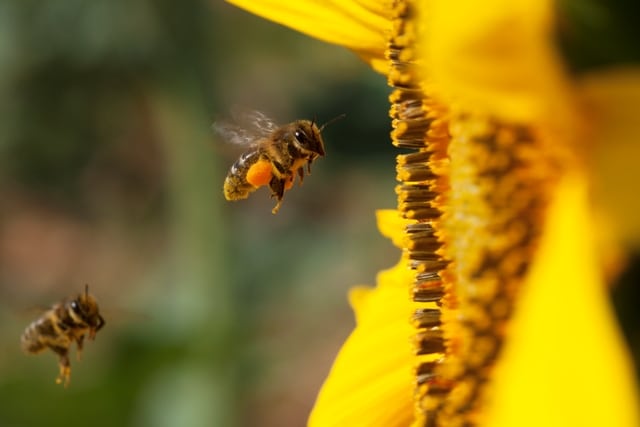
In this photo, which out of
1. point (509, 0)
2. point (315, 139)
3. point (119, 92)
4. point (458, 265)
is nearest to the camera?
point (509, 0)

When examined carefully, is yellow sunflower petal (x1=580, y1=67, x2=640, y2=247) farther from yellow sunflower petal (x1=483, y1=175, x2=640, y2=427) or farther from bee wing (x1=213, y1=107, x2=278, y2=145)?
bee wing (x1=213, y1=107, x2=278, y2=145)

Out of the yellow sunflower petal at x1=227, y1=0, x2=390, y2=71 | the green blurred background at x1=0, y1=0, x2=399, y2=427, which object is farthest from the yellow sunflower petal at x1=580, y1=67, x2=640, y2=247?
the green blurred background at x1=0, y1=0, x2=399, y2=427

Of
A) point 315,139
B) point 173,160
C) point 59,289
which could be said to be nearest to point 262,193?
point 59,289

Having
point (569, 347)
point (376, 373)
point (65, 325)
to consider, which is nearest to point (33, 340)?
point (65, 325)

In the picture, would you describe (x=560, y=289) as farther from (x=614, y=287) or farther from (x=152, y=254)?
(x=152, y=254)

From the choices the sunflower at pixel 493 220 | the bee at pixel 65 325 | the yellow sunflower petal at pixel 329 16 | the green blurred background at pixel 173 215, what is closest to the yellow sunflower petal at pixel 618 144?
the sunflower at pixel 493 220

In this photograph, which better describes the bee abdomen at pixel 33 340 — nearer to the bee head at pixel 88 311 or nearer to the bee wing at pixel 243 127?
the bee head at pixel 88 311
